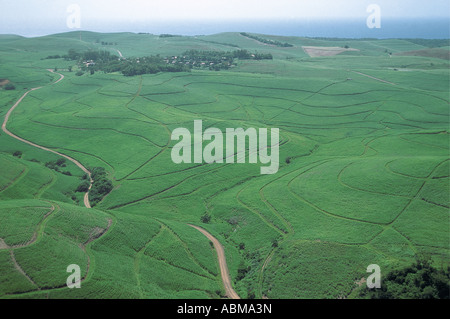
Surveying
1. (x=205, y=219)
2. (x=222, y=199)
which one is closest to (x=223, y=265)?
(x=205, y=219)

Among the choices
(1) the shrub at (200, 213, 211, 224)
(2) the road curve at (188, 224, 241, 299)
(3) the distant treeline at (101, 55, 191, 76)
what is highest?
(3) the distant treeline at (101, 55, 191, 76)

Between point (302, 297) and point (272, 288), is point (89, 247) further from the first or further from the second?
point (302, 297)

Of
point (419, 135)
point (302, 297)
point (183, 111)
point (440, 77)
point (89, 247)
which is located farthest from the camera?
point (440, 77)

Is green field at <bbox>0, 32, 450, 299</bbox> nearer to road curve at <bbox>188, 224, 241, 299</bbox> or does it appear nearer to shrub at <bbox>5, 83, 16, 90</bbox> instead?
road curve at <bbox>188, 224, 241, 299</bbox>

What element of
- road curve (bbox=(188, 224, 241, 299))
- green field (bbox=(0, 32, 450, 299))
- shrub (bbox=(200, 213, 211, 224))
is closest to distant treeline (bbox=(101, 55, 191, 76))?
green field (bbox=(0, 32, 450, 299))

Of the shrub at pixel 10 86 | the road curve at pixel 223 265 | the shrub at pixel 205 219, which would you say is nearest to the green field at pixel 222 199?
the road curve at pixel 223 265
